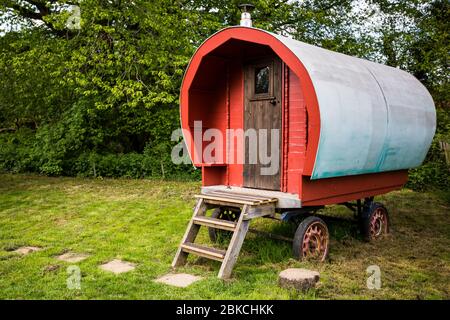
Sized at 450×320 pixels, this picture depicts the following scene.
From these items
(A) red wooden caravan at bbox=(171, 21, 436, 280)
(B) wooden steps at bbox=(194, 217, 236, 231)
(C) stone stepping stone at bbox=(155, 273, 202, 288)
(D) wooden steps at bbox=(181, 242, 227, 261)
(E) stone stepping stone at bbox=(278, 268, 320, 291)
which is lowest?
(C) stone stepping stone at bbox=(155, 273, 202, 288)

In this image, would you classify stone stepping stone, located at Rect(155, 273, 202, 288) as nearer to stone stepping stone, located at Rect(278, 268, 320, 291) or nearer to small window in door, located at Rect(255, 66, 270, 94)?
stone stepping stone, located at Rect(278, 268, 320, 291)

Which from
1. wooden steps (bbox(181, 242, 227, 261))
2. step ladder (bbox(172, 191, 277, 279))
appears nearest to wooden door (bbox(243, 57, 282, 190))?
step ladder (bbox(172, 191, 277, 279))

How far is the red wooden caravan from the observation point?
5473mm

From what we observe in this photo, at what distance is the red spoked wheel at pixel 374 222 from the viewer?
7219mm

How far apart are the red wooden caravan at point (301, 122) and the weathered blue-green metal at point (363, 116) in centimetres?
2

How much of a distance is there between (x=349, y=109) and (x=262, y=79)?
Result: 1687 mm

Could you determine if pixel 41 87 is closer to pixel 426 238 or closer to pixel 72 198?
pixel 72 198

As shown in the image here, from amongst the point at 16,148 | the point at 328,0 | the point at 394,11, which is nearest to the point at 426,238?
the point at 394,11

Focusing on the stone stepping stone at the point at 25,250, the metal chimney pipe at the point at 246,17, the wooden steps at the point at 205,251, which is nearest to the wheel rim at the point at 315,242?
the wooden steps at the point at 205,251

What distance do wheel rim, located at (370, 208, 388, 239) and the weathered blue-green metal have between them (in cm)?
90

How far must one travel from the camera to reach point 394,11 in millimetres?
15164

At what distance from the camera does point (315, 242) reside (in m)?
6.07

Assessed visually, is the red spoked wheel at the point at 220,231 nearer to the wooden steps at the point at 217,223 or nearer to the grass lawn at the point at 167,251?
the grass lawn at the point at 167,251

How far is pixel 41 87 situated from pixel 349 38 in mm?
10982
